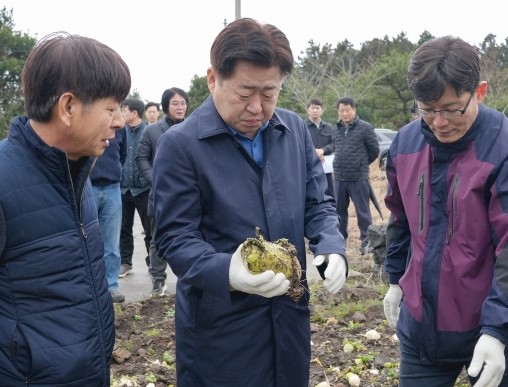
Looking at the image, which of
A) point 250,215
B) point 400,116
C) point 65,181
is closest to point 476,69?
point 250,215

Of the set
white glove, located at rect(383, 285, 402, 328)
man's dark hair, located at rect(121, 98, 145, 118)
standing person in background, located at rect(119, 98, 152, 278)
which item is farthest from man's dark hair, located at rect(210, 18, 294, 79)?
man's dark hair, located at rect(121, 98, 145, 118)

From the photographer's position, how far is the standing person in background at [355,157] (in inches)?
317

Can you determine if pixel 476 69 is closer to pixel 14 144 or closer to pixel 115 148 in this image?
pixel 14 144

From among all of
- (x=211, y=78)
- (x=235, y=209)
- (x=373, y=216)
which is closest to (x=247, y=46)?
(x=211, y=78)

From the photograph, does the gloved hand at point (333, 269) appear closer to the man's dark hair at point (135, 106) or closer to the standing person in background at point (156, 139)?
the standing person in background at point (156, 139)

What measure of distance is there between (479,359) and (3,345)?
144 centimetres

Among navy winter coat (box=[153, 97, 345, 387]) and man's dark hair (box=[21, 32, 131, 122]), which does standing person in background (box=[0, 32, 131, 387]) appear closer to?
man's dark hair (box=[21, 32, 131, 122])

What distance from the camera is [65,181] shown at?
75.0 inches

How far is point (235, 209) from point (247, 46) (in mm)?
538

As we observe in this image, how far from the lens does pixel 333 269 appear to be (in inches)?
85.9

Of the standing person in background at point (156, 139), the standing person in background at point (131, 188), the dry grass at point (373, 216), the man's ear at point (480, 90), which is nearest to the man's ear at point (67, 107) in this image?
the man's ear at point (480, 90)

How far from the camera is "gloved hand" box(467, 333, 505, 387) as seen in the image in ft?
6.54

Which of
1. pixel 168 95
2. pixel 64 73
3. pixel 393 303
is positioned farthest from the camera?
pixel 168 95

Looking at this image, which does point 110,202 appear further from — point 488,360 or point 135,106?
point 488,360
